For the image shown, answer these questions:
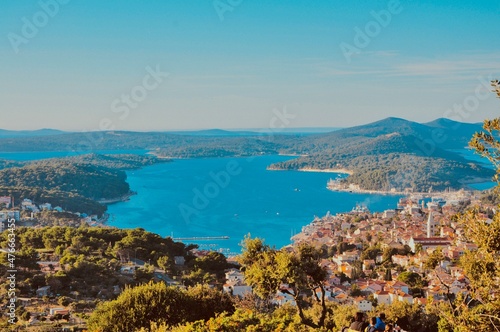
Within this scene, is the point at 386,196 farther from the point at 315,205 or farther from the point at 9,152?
the point at 9,152

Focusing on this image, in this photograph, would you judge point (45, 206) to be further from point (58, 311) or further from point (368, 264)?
point (58, 311)

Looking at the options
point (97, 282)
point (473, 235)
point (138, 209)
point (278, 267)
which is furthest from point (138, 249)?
point (138, 209)

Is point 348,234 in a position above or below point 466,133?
below

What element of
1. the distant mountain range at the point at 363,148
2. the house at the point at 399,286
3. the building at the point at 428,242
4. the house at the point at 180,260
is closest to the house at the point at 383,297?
the house at the point at 399,286

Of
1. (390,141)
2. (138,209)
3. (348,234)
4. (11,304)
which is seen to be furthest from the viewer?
(390,141)

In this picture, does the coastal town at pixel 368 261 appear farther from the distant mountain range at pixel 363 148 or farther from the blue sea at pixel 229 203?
the distant mountain range at pixel 363 148

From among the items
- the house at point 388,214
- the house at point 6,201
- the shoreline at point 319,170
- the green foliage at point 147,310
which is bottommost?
the house at point 388,214

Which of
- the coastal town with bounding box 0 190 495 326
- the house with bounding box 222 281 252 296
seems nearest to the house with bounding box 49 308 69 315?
the coastal town with bounding box 0 190 495 326

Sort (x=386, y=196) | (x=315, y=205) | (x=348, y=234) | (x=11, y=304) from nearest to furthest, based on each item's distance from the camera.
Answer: (x=11, y=304)
(x=348, y=234)
(x=315, y=205)
(x=386, y=196)
